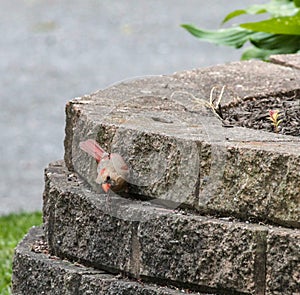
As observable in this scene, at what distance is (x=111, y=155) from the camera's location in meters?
2.86

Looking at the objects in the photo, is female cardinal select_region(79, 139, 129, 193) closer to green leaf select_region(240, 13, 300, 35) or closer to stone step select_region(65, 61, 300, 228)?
stone step select_region(65, 61, 300, 228)

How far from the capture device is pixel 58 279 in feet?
9.63

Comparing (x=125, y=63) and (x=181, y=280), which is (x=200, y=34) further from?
(x=125, y=63)

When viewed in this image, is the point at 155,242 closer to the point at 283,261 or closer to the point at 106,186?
the point at 106,186

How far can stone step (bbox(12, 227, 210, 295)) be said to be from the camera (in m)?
2.77

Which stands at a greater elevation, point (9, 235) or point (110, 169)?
point (110, 169)

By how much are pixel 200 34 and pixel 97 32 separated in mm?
7015

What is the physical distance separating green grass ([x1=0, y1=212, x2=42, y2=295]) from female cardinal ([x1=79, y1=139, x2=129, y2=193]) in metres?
1.49

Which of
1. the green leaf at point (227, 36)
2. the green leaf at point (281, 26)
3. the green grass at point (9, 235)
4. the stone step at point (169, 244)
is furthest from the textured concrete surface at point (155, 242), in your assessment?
the green leaf at point (227, 36)

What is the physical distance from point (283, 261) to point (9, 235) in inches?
122

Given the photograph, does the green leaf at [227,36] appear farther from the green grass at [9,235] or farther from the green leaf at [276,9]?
the green grass at [9,235]

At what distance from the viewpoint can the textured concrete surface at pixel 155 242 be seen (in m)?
2.60

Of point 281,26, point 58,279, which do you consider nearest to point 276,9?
point 281,26

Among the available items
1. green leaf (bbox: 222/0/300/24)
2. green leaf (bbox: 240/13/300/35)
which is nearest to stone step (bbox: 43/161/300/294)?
green leaf (bbox: 240/13/300/35)
